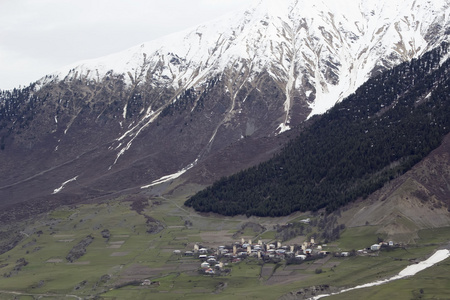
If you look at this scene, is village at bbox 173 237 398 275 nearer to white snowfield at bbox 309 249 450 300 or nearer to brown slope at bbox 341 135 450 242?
brown slope at bbox 341 135 450 242

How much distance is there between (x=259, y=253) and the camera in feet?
533

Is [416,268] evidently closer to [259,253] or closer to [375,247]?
[375,247]

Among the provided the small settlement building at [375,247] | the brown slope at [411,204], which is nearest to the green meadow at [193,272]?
the small settlement building at [375,247]

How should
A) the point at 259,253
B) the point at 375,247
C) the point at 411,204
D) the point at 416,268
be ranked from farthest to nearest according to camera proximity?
the point at 411,204 → the point at 259,253 → the point at 375,247 → the point at 416,268

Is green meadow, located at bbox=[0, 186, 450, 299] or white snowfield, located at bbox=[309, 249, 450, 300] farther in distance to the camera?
green meadow, located at bbox=[0, 186, 450, 299]

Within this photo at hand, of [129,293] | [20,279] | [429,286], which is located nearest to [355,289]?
[429,286]

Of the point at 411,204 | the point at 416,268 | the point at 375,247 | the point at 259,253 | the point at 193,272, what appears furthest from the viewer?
the point at 411,204

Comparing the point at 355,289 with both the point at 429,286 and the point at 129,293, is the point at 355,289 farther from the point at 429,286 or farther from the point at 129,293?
the point at 129,293

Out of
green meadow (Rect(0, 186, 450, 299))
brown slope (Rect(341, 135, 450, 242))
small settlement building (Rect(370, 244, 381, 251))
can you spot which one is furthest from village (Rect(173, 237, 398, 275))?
brown slope (Rect(341, 135, 450, 242))

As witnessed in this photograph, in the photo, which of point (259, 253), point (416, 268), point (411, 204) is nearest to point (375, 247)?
point (416, 268)

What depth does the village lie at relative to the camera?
152 meters

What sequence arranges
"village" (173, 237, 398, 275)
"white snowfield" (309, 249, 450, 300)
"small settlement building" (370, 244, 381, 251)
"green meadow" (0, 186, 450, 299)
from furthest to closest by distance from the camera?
"village" (173, 237, 398, 275), "small settlement building" (370, 244, 381, 251), "green meadow" (0, 186, 450, 299), "white snowfield" (309, 249, 450, 300)

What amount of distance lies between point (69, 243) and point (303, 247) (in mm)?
72731

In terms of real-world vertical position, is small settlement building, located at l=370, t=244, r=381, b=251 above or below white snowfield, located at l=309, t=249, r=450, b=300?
above
